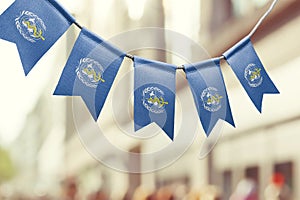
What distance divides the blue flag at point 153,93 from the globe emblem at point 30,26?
13.5 inches

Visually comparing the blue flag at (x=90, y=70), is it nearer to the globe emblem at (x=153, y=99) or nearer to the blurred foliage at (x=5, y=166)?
the globe emblem at (x=153, y=99)

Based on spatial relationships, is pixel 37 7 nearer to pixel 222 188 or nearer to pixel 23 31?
pixel 23 31

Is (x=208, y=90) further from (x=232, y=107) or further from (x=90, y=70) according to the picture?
(x=232, y=107)

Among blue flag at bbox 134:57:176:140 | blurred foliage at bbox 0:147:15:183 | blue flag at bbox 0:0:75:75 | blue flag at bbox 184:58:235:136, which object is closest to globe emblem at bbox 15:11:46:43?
blue flag at bbox 0:0:75:75

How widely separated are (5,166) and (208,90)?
2738cm

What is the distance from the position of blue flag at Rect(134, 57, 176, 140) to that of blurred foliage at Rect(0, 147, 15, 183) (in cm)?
2680

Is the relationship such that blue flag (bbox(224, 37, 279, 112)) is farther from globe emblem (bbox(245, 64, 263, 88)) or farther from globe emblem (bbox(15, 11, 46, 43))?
globe emblem (bbox(15, 11, 46, 43))

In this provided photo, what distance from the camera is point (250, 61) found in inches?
108

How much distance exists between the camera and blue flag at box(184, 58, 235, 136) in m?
2.63

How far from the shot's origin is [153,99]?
2561mm

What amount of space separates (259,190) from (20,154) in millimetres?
26114

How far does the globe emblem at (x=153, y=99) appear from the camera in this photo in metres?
2.55

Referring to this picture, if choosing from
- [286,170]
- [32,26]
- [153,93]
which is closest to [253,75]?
[153,93]

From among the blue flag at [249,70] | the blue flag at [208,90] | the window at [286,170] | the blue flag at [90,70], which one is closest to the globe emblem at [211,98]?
the blue flag at [208,90]
